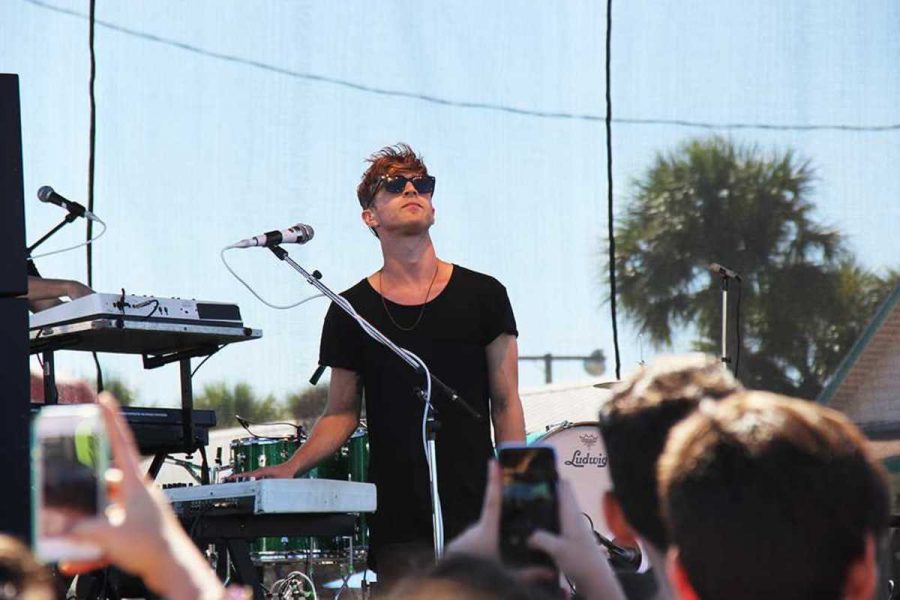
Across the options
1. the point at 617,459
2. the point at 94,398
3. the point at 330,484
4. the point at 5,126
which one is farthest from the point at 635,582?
the point at 94,398

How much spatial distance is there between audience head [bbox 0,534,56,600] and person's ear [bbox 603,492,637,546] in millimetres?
664

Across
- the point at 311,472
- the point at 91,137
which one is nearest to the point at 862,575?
the point at 311,472

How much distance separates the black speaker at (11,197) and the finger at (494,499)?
6.26 feet

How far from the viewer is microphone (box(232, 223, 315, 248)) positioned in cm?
370

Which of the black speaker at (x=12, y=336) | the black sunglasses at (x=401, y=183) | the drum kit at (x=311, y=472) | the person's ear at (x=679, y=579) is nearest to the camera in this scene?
the person's ear at (x=679, y=579)

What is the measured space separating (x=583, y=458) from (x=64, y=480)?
4.76 m

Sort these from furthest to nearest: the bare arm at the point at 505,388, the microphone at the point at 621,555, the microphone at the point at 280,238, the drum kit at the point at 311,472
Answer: the drum kit at the point at 311,472 < the microphone at the point at 621,555 < the bare arm at the point at 505,388 < the microphone at the point at 280,238

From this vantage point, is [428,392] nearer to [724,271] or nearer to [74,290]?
[74,290]

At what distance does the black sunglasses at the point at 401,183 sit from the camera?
159 inches

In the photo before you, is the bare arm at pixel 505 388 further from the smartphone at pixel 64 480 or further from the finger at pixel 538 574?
the smartphone at pixel 64 480

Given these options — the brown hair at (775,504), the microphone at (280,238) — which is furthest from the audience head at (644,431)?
the microphone at (280,238)

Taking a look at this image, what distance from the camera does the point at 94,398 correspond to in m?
5.32

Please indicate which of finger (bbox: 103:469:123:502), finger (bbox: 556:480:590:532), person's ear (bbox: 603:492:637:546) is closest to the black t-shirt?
person's ear (bbox: 603:492:637:546)

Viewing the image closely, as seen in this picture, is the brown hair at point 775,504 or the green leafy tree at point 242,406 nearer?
the brown hair at point 775,504
